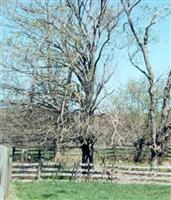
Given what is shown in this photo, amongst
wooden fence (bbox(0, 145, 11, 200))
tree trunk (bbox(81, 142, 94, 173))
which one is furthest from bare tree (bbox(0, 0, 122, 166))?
wooden fence (bbox(0, 145, 11, 200))

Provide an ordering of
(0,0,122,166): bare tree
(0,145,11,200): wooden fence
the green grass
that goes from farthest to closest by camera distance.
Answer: (0,0,122,166): bare tree → the green grass → (0,145,11,200): wooden fence

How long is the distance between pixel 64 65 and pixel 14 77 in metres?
2.06

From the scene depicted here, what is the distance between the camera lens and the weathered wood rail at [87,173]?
19.4 m

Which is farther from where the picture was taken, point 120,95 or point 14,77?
point 120,95

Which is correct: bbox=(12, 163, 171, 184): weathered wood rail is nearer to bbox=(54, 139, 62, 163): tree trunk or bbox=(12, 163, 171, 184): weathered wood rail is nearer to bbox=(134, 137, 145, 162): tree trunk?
bbox=(54, 139, 62, 163): tree trunk

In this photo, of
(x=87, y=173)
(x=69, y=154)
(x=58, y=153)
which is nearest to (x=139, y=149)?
(x=69, y=154)

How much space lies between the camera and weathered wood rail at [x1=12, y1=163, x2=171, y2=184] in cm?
1939

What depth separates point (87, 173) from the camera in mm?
19625

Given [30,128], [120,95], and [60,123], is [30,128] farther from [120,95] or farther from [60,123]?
[120,95]

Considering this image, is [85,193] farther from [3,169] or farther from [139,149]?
[139,149]

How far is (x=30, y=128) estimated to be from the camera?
1998cm

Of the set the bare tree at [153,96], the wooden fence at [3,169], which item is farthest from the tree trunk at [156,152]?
the wooden fence at [3,169]

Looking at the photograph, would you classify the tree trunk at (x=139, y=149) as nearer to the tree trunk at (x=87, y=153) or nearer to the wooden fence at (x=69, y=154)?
the wooden fence at (x=69, y=154)

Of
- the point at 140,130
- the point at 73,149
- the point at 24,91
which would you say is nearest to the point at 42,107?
the point at 24,91
